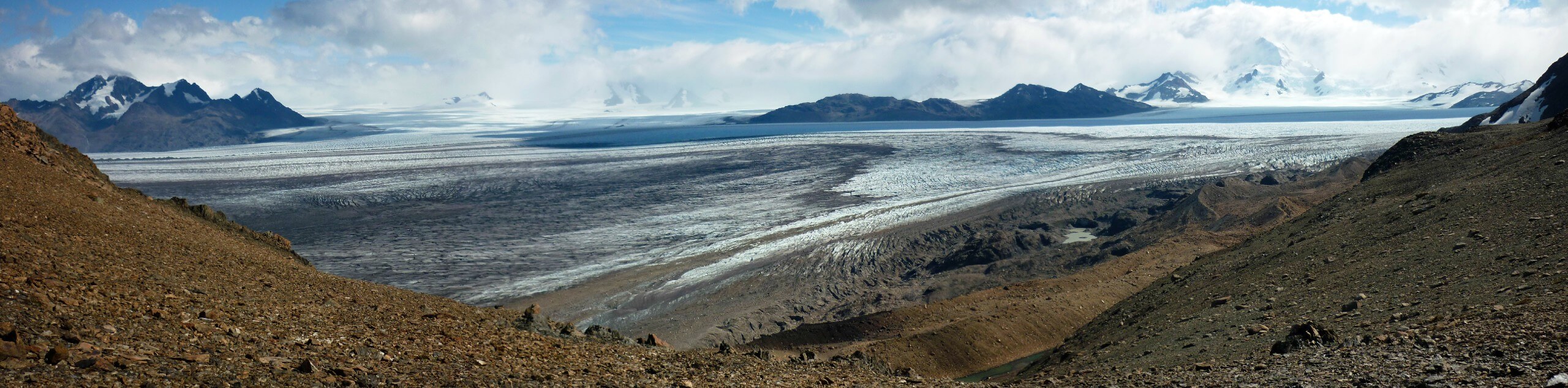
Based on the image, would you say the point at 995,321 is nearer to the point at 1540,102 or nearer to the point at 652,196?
the point at 652,196

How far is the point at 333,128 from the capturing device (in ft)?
425

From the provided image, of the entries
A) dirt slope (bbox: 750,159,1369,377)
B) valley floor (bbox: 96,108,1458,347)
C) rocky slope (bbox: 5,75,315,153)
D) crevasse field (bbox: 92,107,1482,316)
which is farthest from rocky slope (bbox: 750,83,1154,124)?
dirt slope (bbox: 750,159,1369,377)

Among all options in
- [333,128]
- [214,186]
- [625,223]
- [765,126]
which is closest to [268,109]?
[333,128]

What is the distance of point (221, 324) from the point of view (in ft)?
19.0

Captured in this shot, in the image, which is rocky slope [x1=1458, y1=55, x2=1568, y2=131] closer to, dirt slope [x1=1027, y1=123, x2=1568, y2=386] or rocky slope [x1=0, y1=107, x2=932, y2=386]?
dirt slope [x1=1027, y1=123, x2=1568, y2=386]

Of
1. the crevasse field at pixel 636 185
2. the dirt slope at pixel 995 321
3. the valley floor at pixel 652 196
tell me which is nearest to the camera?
the dirt slope at pixel 995 321

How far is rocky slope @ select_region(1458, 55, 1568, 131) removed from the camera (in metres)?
34.8

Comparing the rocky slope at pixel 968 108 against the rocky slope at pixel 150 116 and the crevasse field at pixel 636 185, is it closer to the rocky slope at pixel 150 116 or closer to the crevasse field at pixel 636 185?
the crevasse field at pixel 636 185

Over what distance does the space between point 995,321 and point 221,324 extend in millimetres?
13626

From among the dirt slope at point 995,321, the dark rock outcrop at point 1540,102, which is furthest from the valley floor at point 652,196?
Result: the dark rock outcrop at point 1540,102

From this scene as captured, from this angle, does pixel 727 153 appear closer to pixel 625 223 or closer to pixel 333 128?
pixel 625 223

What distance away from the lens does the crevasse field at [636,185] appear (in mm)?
29078

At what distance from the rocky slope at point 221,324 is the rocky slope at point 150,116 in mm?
139693

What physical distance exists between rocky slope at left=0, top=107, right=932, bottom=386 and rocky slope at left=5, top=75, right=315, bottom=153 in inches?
5500
